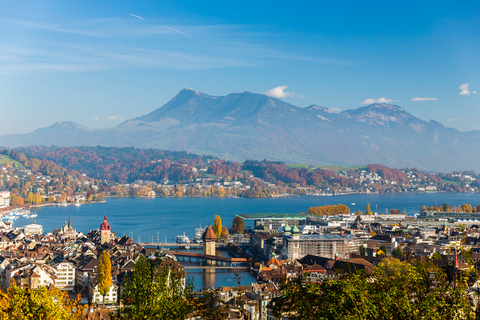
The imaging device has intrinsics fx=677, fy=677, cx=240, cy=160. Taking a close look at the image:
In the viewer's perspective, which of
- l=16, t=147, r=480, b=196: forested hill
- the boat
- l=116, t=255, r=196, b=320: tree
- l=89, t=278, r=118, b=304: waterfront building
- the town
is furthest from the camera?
l=16, t=147, r=480, b=196: forested hill

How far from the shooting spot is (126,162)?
113 m

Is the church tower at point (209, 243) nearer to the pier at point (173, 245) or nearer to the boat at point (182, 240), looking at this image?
the pier at point (173, 245)

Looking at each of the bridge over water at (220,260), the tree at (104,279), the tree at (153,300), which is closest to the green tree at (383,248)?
the bridge over water at (220,260)

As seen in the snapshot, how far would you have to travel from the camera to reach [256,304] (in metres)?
14.0

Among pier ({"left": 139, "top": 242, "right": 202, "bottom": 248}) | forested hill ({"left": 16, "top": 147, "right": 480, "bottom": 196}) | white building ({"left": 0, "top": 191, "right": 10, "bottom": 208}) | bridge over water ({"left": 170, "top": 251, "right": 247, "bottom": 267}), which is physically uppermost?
forested hill ({"left": 16, "top": 147, "right": 480, "bottom": 196})

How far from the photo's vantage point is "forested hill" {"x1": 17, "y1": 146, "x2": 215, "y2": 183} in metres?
99.8

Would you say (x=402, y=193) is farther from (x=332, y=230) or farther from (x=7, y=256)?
(x=7, y=256)

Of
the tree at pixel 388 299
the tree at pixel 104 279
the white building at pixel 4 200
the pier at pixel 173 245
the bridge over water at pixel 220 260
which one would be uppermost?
the tree at pixel 388 299

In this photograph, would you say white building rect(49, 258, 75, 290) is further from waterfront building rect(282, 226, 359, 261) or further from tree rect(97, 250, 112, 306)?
waterfront building rect(282, 226, 359, 261)

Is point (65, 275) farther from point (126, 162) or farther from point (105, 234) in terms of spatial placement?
point (126, 162)

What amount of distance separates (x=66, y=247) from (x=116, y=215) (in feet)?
71.6

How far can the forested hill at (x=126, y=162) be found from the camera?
327 ft

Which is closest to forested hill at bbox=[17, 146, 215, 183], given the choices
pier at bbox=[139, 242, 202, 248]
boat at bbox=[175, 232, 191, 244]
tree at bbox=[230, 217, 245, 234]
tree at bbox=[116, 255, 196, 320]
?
tree at bbox=[230, 217, 245, 234]

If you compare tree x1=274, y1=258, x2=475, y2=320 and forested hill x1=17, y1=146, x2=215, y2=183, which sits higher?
forested hill x1=17, y1=146, x2=215, y2=183
